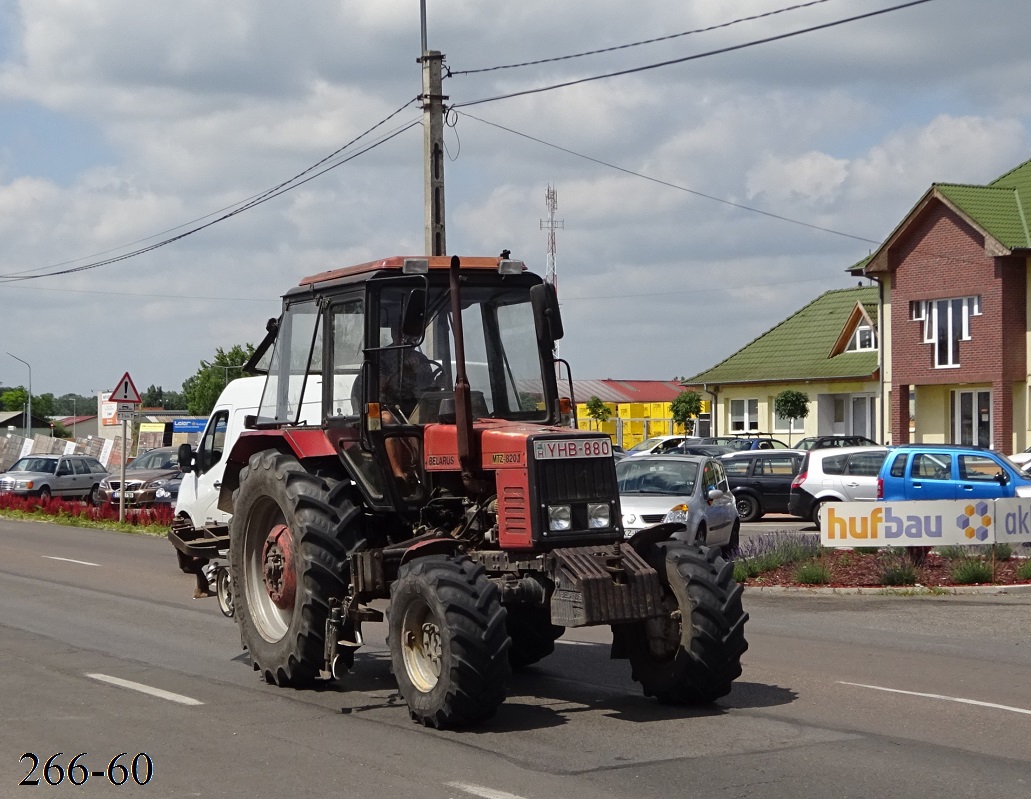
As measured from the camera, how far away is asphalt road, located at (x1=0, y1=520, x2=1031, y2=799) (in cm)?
702

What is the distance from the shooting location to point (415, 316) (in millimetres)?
8711

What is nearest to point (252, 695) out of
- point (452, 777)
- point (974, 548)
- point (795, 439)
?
point (452, 777)

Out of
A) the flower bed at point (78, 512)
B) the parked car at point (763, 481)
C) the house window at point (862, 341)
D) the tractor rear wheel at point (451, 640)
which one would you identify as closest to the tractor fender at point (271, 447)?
the tractor rear wheel at point (451, 640)

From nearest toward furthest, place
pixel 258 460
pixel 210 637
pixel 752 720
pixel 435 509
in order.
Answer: pixel 752 720 < pixel 435 509 < pixel 258 460 < pixel 210 637

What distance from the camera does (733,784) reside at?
6910 millimetres

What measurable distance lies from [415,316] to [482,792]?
3173 mm

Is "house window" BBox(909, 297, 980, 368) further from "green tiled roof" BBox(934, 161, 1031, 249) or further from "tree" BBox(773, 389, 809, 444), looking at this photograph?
"tree" BBox(773, 389, 809, 444)

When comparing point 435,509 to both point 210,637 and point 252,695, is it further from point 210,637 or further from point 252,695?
point 210,637

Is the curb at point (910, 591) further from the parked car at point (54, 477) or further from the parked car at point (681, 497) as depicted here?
the parked car at point (54, 477)

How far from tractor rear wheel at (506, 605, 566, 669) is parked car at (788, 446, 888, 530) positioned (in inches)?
631

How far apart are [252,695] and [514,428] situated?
2.68m

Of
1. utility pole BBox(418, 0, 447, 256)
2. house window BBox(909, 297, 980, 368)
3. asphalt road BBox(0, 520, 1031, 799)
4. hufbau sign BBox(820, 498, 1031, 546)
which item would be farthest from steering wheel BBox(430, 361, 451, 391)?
house window BBox(909, 297, 980, 368)

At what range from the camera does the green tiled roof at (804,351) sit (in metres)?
49.8

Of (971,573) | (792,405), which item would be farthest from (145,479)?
(792,405)
